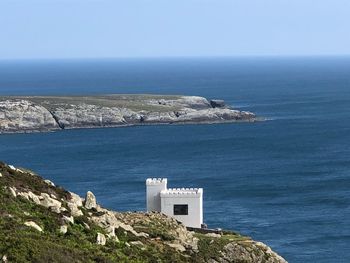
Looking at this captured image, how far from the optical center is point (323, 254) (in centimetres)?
5897

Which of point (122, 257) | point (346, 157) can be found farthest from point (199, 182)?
point (122, 257)

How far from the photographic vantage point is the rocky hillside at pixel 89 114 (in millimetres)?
155125

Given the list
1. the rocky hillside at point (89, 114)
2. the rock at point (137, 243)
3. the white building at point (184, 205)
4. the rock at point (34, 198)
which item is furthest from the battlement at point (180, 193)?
the rocky hillside at point (89, 114)

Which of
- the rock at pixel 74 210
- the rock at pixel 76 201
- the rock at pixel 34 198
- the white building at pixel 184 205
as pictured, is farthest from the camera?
the white building at pixel 184 205

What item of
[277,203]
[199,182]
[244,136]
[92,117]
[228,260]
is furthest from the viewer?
[92,117]

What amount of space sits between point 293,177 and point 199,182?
34.6 ft

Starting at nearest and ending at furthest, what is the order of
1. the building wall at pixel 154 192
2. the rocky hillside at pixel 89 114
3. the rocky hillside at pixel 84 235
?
1. the rocky hillside at pixel 84 235
2. the building wall at pixel 154 192
3. the rocky hillside at pixel 89 114

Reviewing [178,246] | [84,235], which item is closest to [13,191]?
[84,235]

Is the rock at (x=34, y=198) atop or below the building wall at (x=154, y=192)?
atop

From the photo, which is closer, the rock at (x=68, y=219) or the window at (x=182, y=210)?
the rock at (x=68, y=219)

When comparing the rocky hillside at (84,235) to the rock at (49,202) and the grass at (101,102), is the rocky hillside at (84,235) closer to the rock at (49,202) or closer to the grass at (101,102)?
the rock at (49,202)

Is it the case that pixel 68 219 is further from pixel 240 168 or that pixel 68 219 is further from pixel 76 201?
pixel 240 168

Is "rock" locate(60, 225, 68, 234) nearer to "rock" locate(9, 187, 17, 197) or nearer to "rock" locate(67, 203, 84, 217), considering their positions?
"rock" locate(67, 203, 84, 217)

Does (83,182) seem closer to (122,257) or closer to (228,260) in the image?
(228,260)
